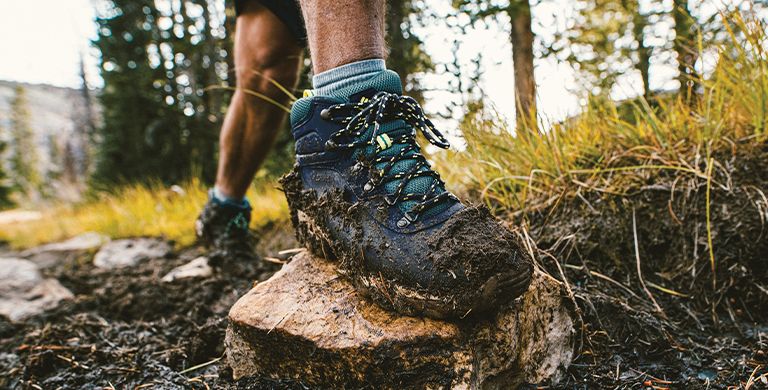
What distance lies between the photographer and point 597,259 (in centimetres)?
168

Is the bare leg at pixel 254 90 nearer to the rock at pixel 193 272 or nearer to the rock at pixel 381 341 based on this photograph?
the rock at pixel 193 272

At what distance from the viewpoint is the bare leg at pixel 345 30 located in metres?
1.12

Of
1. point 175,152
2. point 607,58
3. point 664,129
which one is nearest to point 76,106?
point 175,152

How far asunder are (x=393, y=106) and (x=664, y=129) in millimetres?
1344

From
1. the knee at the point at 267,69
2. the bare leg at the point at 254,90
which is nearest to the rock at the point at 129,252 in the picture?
the bare leg at the point at 254,90

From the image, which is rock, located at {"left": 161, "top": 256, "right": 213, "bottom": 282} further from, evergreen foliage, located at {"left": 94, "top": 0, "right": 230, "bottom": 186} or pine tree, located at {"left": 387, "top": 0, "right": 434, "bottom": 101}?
evergreen foliage, located at {"left": 94, "top": 0, "right": 230, "bottom": 186}

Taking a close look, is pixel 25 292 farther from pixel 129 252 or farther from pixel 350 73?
pixel 350 73

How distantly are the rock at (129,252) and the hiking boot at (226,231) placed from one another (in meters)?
1.26

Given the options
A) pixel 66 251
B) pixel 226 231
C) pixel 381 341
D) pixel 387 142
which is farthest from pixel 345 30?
pixel 66 251

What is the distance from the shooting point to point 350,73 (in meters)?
1.14

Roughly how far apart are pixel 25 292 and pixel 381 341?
2.63 metres

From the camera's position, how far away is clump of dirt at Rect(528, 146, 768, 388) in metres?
1.21

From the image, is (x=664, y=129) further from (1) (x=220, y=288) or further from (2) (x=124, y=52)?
(2) (x=124, y=52)

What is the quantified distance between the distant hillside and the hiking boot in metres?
19.7
